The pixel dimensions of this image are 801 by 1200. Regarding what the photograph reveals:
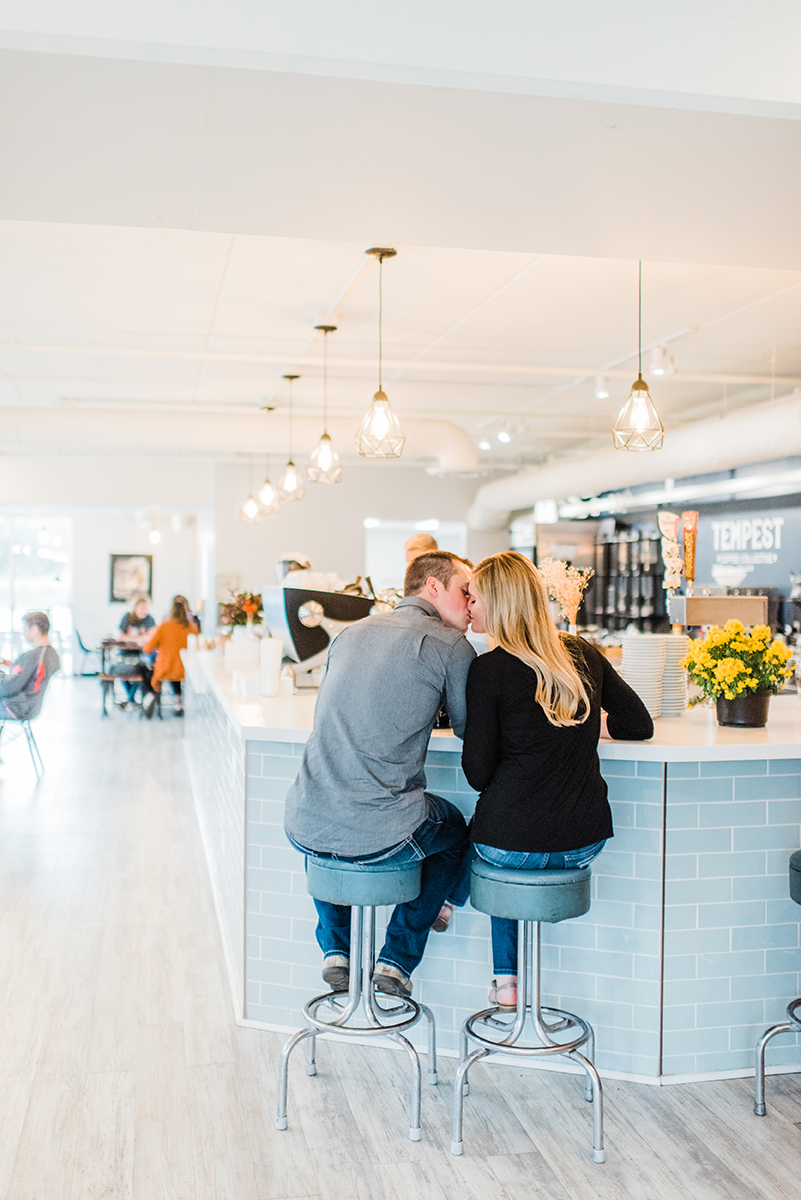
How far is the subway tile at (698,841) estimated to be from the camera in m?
3.38

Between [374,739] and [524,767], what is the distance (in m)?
0.43

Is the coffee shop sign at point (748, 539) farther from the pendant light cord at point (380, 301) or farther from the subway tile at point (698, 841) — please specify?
the subway tile at point (698, 841)

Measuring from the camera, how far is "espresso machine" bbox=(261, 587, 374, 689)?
4.59 meters

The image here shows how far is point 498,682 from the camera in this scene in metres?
2.90

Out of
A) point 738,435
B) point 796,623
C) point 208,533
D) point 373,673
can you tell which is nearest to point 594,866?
point 373,673

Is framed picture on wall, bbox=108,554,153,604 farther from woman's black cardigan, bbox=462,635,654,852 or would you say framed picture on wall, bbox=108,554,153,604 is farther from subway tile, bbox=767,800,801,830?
woman's black cardigan, bbox=462,635,654,852

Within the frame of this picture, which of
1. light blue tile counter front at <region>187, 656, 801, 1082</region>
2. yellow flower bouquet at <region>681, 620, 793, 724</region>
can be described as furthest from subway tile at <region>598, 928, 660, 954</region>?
yellow flower bouquet at <region>681, 620, 793, 724</region>

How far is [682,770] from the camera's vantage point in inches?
133

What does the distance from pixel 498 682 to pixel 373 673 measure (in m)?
0.36

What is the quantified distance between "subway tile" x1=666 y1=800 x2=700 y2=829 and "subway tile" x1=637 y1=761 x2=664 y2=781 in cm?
10

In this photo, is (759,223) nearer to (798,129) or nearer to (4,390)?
(798,129)

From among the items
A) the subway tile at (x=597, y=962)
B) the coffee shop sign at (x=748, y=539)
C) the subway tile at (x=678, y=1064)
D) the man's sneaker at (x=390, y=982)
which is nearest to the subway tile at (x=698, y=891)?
the subway tile at (x=597, y=962)

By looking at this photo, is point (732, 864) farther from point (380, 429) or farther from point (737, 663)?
point (380, 429)

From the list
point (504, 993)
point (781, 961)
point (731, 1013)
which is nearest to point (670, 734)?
point (781, 961)
